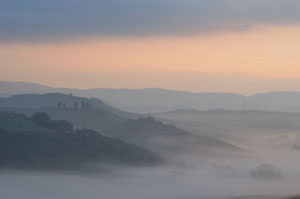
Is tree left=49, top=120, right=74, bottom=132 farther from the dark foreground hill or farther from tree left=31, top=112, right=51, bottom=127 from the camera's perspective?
tree left=31, top=112, right=51, bottom=127

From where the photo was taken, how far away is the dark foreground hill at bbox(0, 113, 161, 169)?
15125 cm

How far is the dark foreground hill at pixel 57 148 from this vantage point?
496 feet

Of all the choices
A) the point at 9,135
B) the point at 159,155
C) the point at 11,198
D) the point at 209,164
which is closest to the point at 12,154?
the point at 9,135

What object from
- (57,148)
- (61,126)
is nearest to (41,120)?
(61,126)

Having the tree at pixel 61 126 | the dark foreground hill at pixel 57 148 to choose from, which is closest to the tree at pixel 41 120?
the dark foreground hill at pixel 57 148

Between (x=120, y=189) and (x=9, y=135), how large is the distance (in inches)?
1078

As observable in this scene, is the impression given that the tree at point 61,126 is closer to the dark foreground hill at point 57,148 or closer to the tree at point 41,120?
the dark foreground hill at point 57,148

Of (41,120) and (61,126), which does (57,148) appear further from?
(41,120)

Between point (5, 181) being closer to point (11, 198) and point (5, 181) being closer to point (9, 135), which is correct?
point (11, 198)

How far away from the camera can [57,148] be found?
6112 inches

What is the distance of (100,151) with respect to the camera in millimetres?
165250

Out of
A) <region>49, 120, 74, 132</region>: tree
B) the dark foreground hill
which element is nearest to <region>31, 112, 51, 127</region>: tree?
the dark foreground hill

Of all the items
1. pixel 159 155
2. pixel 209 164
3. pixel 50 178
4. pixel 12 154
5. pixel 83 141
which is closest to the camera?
pixel 50 178

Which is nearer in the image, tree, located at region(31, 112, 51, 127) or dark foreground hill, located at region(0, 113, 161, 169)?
dark foreground hill, located at region(0, 113, 161, 169)
